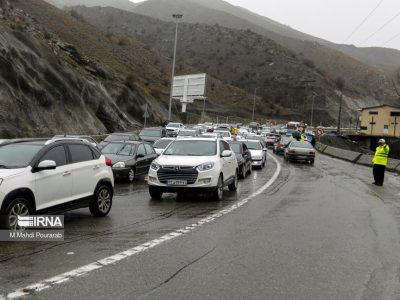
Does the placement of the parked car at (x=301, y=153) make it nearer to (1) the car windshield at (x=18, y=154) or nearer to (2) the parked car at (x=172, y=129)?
(2) the parked car at (x=172, y=129)

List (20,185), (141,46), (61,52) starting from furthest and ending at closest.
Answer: (141,46) → (61,52) → (20,185)

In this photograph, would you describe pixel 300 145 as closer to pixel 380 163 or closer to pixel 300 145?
pixel 300 145

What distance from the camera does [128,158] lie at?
1819cm

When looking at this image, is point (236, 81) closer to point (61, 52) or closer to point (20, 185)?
point (61, 52)

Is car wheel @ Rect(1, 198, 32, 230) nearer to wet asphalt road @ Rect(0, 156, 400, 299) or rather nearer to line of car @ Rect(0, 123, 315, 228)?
line of car @ Rect(0, 123, 315, 228)

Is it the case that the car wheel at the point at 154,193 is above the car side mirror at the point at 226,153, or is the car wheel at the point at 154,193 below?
below

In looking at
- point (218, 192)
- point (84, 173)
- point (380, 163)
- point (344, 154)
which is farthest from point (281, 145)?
point (84, 173)

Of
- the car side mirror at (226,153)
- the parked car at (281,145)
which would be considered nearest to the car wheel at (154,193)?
the car side mirror at (226,153)

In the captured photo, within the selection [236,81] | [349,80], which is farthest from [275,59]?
[349,80]

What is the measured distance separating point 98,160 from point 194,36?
A: 14890 cm

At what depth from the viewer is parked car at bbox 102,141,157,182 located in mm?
17609

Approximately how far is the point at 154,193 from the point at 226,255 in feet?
21.0

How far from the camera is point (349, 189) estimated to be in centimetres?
1823

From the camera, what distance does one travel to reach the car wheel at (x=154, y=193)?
13.5m
